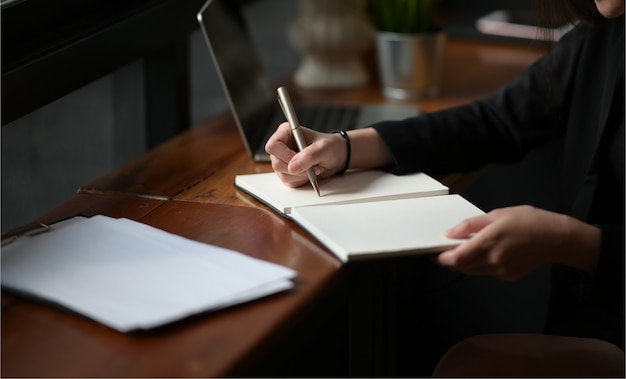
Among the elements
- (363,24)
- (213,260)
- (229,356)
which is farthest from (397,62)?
(229,356)

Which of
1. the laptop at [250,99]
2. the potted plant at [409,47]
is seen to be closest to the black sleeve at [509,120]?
the laptop at [250,99]

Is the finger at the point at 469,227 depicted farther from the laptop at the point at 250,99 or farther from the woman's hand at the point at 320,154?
the laptop at the point at 250,99

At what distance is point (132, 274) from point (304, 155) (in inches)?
11.9

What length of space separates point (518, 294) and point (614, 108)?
51 centimetres

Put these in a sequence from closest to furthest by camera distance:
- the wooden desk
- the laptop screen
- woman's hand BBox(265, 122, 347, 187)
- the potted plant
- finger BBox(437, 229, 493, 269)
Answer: the wooden desk → finger BBox(437, 229, 493, 269) → woman's hand BBox(265, 122, 347, 187) → the laptop screen → the potted plant

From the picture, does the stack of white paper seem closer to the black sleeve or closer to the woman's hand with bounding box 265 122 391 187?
the woman's hand with bounding box 265 122 391 187

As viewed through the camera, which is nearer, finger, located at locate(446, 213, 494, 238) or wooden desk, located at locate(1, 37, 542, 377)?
wooden desk, located at locate(1, 37, 542, 377)

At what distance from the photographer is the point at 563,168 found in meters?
1.33

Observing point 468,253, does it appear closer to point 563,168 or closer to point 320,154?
point 320,154

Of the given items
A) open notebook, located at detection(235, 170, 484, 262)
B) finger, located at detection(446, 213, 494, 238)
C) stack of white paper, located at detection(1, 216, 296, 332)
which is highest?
stack of white paper, located at detection(1, 216, 296, 332)

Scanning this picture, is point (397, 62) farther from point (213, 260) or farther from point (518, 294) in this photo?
point (213, 260)

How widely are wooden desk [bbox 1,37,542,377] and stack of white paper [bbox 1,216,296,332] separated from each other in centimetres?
1

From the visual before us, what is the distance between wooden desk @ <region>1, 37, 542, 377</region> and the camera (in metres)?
0.73

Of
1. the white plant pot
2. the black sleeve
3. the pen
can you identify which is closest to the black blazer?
the black sleeve
